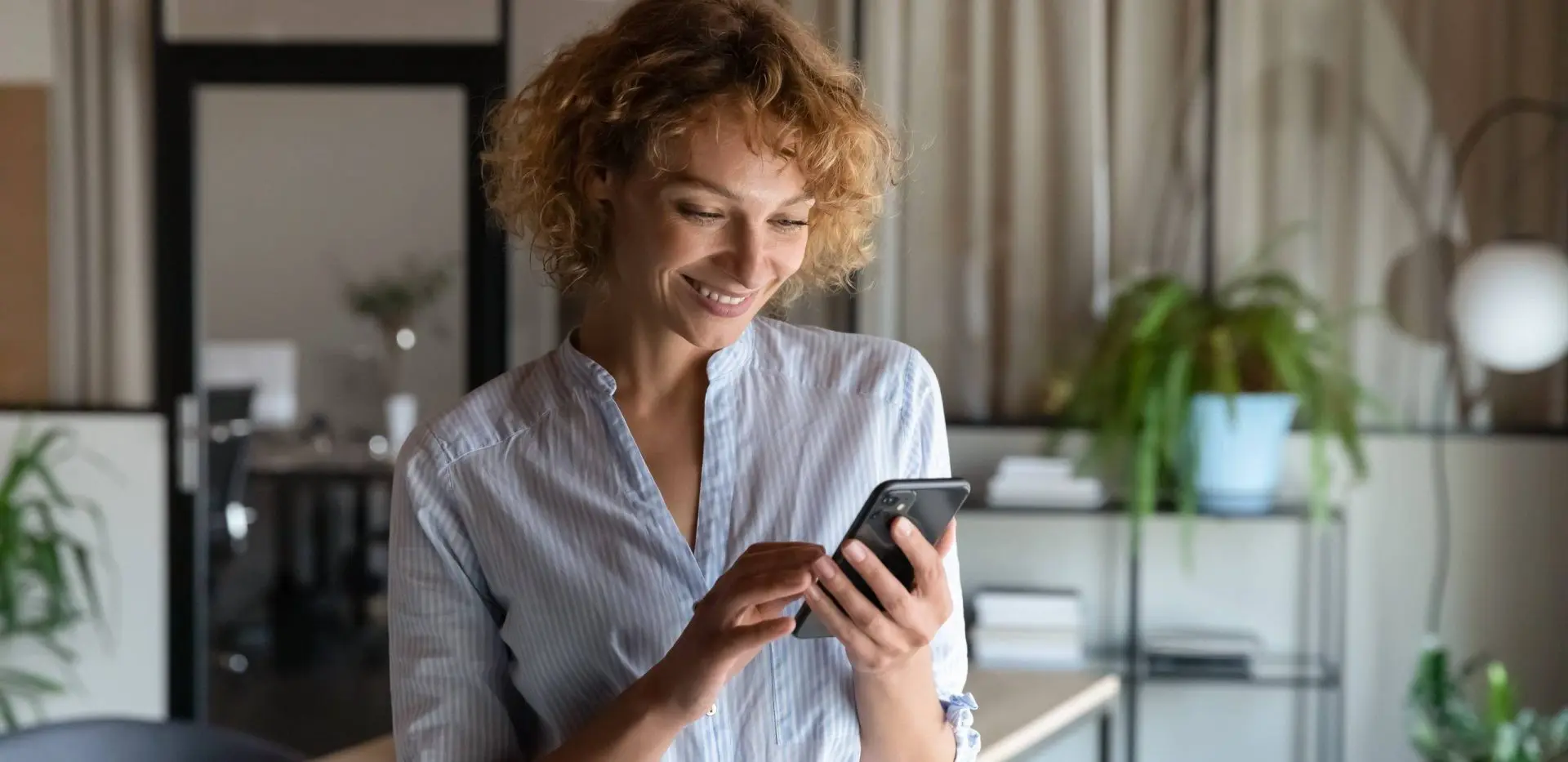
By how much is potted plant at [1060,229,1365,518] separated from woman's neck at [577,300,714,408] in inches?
96.5

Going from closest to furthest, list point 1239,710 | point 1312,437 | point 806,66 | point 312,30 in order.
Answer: point 806,66
point 1312,437
point 1239,710
point 312,30

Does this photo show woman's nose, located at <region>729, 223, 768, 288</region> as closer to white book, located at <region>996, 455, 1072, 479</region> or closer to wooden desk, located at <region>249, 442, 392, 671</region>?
white book, located at <region>996, 455, 1072, 479</region>

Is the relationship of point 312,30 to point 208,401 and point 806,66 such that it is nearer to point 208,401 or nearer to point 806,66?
point 208,401

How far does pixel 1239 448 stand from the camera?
3773mm

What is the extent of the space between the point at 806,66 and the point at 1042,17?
2.93 metres

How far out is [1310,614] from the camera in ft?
13.2

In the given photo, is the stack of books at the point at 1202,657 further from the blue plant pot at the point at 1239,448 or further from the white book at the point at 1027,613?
the blue plant pot at the point at 1239,448

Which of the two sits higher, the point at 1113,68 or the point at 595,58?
the point at 1113,68

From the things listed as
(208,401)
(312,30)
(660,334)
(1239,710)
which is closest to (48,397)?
(208,401)

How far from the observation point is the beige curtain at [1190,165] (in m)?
3.91

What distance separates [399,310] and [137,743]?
302 cm

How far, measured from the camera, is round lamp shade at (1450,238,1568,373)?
3.61 meters

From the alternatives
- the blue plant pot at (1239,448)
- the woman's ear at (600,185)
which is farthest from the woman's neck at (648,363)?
the blue plant pot at (1239,448)

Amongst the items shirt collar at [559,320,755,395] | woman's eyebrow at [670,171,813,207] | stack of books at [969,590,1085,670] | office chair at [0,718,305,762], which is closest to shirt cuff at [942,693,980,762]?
shirt collar at [559,320,755,395]
